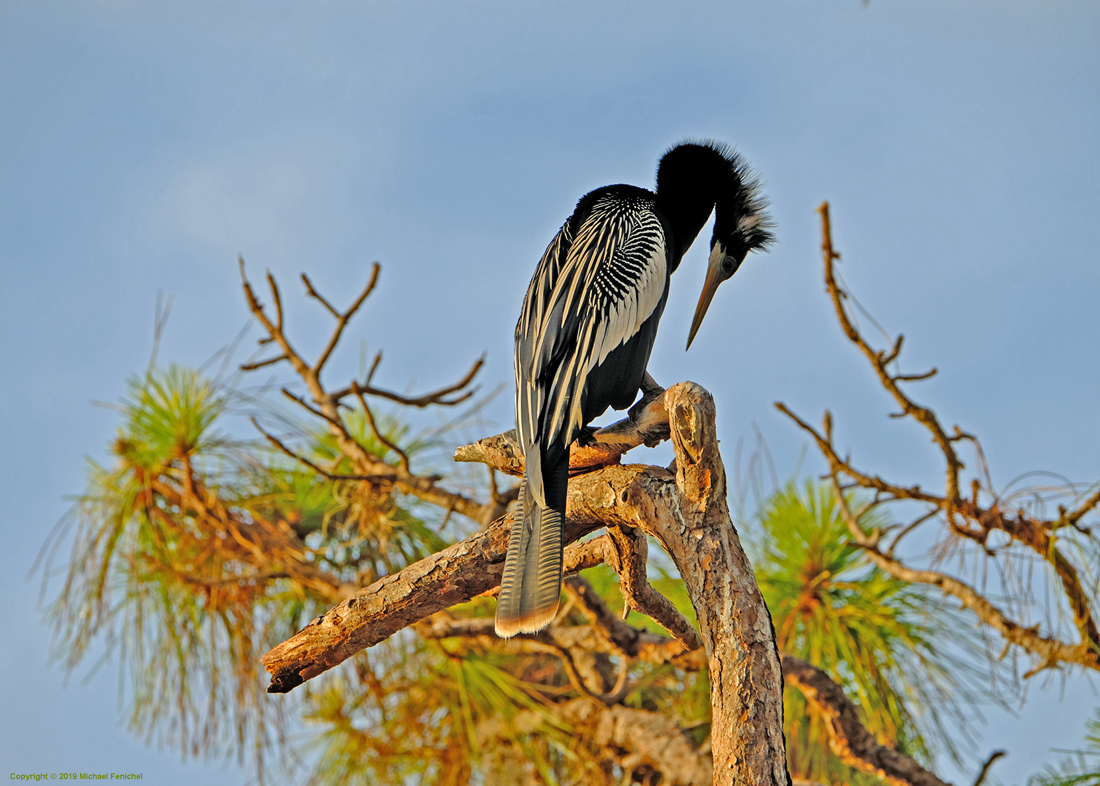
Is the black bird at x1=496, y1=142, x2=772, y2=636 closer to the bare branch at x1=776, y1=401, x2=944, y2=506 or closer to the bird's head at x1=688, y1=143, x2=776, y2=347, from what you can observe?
the bird's head at x1=688, y1=143, x2=776, y2=347

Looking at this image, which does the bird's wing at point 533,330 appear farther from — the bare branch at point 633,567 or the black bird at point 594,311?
the bare branch at point 633,567

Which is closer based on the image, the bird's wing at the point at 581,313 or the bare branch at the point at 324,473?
the bird's wing at the point at 581,313

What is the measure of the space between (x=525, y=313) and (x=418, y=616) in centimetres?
55

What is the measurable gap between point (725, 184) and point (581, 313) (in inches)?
20.7

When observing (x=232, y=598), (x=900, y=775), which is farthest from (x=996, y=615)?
(x=232, y=598)

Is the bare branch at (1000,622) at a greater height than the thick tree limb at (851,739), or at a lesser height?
greater

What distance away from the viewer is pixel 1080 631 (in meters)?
2.09

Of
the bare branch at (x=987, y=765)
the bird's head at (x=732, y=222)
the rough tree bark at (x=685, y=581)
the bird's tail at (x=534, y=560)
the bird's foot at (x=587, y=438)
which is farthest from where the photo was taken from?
the bare branch at (x=987, y=765)

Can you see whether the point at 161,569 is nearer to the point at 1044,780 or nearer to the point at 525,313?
the point at 525,313

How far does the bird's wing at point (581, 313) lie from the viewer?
1342 mm

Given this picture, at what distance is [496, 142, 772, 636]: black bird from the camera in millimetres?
1238

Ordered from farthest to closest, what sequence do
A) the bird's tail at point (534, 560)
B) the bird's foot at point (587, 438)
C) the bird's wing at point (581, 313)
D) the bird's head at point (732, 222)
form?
the bird's head at point (732, 222), the bird's foot at point (587, 438), the bird's wing at point (581, 313), the bird's tail at point (534, 560)

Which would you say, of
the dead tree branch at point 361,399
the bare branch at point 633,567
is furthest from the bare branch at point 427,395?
the bare branch at point 633,567

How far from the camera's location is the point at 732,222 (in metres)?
1.74
